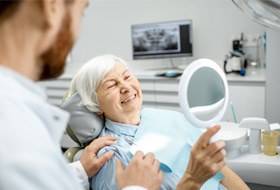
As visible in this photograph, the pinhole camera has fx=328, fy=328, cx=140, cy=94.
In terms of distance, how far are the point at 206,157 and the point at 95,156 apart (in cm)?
56

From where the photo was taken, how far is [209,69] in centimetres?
114

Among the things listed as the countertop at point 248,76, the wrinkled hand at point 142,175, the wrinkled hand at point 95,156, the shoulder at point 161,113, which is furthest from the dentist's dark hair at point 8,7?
the countertop at point 248,76

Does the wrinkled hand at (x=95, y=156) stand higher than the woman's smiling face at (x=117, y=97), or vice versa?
the woman's smiling face at (x=117, y=97)

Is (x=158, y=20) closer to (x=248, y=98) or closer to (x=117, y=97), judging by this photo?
(x=248, y=98)

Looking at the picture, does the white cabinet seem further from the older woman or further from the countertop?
the older woman

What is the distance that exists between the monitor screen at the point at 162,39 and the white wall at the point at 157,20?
20cm

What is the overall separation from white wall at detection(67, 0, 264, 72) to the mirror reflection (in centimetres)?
248

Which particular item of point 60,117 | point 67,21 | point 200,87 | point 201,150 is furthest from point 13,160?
point 200,87

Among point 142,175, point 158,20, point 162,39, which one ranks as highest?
point 158,20

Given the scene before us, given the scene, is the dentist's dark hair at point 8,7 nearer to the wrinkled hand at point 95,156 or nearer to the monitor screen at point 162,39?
the wrinkled hand at point 95,156

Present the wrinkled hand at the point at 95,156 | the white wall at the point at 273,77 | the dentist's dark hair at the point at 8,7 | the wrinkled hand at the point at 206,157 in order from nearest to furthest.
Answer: the dentist's dark hair at the point at 8,7 → the wrinkled hand at the point at 206,157 → the wrinkled hand at the point at 95,156 → the white wall at the point at 273,77

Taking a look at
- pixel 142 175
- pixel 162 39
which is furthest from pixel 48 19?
pixel 162 39

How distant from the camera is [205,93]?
45.3 inches

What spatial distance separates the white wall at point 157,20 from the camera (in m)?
3.47
